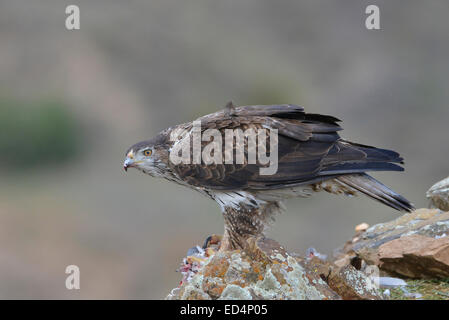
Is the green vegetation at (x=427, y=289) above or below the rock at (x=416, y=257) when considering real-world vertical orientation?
below

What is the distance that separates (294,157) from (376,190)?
758 millimetres

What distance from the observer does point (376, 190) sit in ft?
15.2

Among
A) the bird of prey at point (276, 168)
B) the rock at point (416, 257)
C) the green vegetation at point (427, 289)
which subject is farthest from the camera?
the bird of prey at point (276, 168)

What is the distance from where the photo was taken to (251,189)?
483 centimetres

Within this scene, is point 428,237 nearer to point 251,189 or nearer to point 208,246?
point 251,189

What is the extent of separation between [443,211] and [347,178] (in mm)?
1542

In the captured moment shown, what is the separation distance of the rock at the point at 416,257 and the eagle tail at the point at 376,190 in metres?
0.33

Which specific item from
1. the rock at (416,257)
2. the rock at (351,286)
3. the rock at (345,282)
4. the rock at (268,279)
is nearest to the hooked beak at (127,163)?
the rock at (268,279)

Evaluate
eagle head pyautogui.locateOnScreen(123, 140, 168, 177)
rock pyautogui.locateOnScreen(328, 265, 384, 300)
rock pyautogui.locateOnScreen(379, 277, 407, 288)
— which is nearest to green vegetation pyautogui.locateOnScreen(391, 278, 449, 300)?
rock pyautogui.locateOnScreen(379, 277, 407, 288)

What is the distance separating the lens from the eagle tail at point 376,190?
4578 millimetres

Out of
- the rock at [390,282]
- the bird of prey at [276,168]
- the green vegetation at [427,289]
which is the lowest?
the green vegetation at [427,289]

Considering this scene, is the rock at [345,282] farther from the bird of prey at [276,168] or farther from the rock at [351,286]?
the bird of prey at [276,168]

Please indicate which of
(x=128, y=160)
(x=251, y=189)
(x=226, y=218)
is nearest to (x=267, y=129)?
(x=251, y=189)
